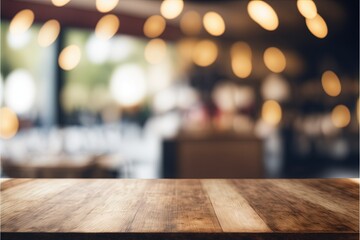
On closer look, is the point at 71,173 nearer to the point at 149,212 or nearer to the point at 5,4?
the point at 149,212

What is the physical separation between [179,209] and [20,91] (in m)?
5.64

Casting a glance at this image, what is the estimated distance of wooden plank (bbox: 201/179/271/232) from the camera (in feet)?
3.15

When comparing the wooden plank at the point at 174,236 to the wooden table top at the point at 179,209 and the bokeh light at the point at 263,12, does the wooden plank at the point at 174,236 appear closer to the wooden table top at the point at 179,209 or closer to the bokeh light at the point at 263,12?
the wooden table top at the point at 179,209

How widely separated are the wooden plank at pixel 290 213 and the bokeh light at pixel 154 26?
5910 mm

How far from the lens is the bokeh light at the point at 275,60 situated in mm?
7781

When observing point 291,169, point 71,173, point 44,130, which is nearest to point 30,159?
point 71,173

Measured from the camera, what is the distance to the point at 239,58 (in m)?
8.09

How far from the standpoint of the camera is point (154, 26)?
23.5 ft

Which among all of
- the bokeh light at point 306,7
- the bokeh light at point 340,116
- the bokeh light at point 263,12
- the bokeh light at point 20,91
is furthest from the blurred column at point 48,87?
the bokeh light at point 340,116

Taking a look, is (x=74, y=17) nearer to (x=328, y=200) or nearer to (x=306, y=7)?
(x=306, y=7)

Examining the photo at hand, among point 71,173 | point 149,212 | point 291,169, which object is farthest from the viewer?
point 291,169

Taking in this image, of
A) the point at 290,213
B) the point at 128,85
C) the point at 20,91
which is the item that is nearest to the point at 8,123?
the point at 20,91

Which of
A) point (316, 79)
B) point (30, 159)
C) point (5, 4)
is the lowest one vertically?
point (30, 159)

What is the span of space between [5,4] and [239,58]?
4.23 metres
